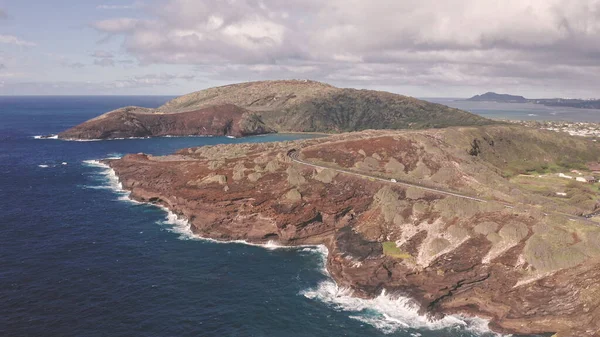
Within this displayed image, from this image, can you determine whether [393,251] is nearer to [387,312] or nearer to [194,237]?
[387,312]

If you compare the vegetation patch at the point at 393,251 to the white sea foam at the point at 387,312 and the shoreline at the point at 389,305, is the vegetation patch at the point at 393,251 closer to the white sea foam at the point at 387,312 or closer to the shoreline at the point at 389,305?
the shoreline at the point at 389,305

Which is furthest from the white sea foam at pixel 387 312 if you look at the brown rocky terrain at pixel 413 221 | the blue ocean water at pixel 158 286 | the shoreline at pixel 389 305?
the brown rocky terrain at pixel 413 221

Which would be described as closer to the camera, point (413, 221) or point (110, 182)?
point (413, 221)

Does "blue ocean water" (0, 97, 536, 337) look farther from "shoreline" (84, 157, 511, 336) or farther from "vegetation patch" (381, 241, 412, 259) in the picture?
"vegetation patch" (381, 241, 412, 259)

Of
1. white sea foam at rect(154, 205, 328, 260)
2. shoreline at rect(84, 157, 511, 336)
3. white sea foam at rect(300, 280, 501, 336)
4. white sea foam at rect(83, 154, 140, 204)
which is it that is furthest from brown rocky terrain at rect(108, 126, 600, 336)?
white sea foam at rect(83, 154, 140, 204)

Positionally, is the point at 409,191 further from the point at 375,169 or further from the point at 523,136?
the point at 523,136

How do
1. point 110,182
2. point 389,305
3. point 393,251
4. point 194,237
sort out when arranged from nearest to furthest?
point 389,305 → point 393,251 → point 194,237 → point 110,182

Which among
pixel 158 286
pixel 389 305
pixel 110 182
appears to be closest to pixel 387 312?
pixel 389 305
